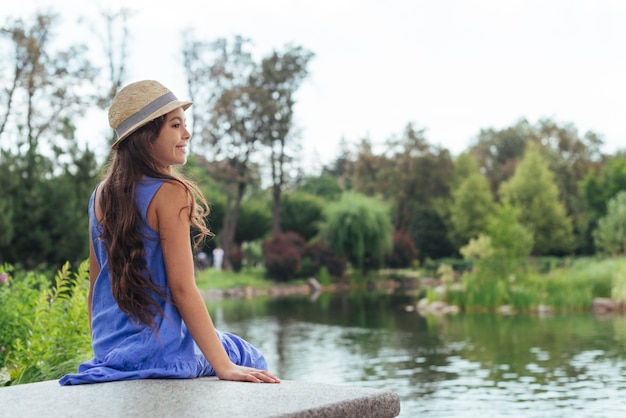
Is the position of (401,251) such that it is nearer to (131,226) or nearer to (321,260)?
(321,260)

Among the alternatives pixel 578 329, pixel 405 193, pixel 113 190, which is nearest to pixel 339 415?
pixel 113 190

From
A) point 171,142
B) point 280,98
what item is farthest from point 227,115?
point 171,142

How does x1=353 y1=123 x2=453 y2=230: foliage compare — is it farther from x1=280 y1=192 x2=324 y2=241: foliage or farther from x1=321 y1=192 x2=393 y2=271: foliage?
x1=321 y1=192 x2=393 y2=271: foliage

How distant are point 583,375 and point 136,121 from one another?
26.4ft

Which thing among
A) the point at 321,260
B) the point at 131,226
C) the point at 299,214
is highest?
the point at 299,214

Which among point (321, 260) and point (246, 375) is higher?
point (321, 260)

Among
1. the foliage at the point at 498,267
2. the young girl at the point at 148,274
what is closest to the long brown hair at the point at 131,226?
the young girl at the point at 148,274

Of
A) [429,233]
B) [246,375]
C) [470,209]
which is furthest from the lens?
[470,209]

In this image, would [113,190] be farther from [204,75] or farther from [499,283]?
[204,75]

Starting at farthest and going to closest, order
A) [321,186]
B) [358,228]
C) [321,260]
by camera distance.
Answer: [321,186], [358,228], [321,260]

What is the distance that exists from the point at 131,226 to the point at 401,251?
33.5 meters

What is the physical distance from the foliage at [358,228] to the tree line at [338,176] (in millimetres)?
48

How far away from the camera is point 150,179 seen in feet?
8.09

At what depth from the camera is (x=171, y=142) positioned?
2.55 meters
